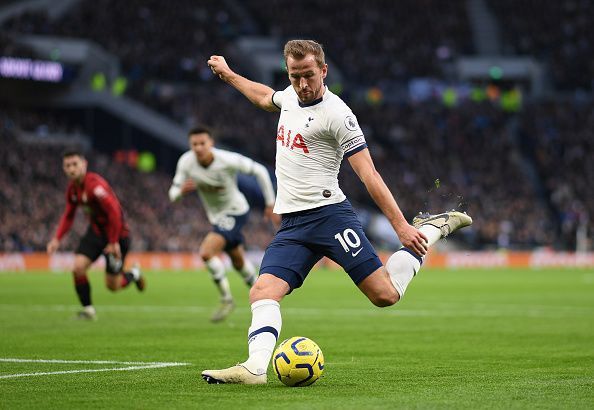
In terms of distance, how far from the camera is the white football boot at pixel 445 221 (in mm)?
9305

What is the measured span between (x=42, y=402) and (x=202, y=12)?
4843 centimetres

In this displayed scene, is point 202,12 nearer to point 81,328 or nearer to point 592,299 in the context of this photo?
point 592,299

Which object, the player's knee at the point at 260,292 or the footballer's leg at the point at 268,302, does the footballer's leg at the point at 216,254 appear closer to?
the footballer's leg at the point at 268,302

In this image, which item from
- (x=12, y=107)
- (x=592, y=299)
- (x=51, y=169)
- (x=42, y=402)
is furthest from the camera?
(x=12, y=107)

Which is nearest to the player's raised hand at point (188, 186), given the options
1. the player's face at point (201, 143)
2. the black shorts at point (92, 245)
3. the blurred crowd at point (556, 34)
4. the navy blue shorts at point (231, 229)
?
the player's face at point (201, 143)

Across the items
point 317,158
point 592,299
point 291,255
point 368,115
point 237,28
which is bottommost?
point 592,299

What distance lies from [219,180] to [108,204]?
5.82 ft

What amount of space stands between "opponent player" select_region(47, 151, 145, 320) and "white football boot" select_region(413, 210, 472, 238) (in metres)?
7.41

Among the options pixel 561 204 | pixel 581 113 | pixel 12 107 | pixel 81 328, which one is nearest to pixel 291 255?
Answer: pixel 81 328

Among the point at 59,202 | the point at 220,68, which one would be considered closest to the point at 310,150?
the point at 220,68

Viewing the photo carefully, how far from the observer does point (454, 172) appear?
52.4 metres

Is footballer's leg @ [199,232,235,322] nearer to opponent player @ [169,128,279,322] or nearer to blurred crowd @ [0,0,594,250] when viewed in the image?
opponent player @ [169,128,279,322]

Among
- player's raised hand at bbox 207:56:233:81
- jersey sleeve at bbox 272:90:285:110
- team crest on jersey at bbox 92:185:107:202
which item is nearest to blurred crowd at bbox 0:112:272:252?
team crest on jersey at bbox 92:185:107:202

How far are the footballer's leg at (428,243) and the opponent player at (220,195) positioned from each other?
6885 mm
